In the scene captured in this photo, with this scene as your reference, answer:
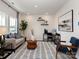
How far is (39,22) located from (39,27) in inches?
20.6

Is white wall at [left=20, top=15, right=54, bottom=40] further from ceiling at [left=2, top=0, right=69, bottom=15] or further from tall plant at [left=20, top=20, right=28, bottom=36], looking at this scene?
ceiling at [left=2, top=0, right=69, bottom=15]

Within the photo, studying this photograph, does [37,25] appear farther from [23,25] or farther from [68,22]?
[68,22]

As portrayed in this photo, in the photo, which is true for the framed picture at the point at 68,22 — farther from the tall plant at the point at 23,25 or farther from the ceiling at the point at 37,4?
the tall plant at the point at 23,25

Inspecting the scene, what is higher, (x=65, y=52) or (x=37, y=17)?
(x=37, y=17)

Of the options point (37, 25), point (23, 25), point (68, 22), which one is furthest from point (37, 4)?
point (37, 25)

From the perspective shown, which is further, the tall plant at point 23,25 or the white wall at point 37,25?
the white wall at point 37,25

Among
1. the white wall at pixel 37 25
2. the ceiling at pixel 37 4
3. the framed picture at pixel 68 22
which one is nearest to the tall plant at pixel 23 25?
the white wall at pixel 37 25

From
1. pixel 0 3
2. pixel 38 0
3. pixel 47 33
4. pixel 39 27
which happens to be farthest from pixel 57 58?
pixel 39 27

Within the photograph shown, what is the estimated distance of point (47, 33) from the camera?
11023mm

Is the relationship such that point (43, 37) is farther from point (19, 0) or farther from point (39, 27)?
point (19, 0)

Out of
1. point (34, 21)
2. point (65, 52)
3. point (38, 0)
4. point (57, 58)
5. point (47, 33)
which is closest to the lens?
point (57, 58)

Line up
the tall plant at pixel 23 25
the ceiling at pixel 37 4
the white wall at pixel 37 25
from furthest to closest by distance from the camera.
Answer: the white wall at pixel 37 25, the tall plant at pixel 23 25, the ceiling at pixel 37 4

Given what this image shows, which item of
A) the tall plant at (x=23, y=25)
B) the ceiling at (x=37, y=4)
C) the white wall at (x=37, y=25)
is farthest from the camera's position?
the white wall at (x=37, y=25)

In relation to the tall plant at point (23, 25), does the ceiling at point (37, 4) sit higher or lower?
higher
